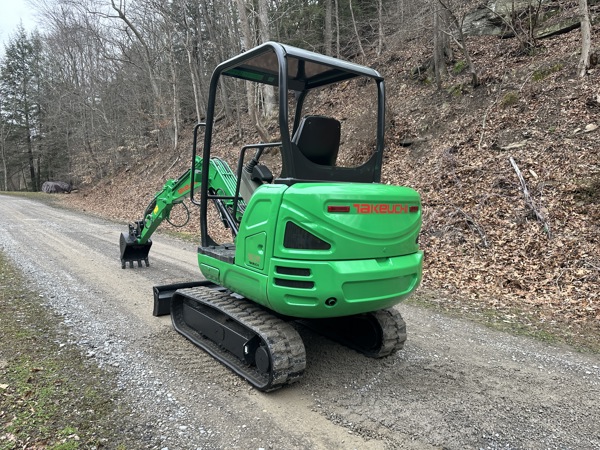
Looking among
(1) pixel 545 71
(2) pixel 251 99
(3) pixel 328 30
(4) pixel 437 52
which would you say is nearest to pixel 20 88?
(3) pixel 328 30

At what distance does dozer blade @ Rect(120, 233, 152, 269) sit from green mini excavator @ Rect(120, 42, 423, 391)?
3597mm

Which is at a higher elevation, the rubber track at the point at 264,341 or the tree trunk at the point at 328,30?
the tree trunk at the point at 328,30

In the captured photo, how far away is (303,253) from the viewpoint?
3119 mm

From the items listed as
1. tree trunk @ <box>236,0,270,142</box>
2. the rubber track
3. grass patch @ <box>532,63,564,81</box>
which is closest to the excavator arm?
the rubber track

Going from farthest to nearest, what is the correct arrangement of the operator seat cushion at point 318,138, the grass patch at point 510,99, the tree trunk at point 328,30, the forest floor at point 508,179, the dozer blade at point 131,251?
1. the tree trunk at point 328,30
2. the grass patch at point 510,99
3. the dozer blade at point 131,251
4. the forest floor at point 508,179
5. the operator seat cushion at point 318,138

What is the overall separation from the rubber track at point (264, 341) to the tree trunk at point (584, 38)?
10.2 m

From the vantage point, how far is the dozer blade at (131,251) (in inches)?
294

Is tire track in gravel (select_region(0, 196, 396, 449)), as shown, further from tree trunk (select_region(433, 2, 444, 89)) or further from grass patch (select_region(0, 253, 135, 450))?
tree trunk (select_region(433, 2, 444, 89))

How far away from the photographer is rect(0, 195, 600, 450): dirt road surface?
2906 millimetres

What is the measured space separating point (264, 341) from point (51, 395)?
172 centimetres

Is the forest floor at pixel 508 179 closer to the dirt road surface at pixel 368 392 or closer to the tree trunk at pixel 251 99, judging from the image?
the dirt road surface at pixel 368 392

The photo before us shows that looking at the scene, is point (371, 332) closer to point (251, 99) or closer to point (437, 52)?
point (251, 99)

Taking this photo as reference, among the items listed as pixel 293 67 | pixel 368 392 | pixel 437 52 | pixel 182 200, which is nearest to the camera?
pixel 368 392

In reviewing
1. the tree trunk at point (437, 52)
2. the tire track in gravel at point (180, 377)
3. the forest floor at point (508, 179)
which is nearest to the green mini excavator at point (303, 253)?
the tire track in gravel at point (180, 377)
